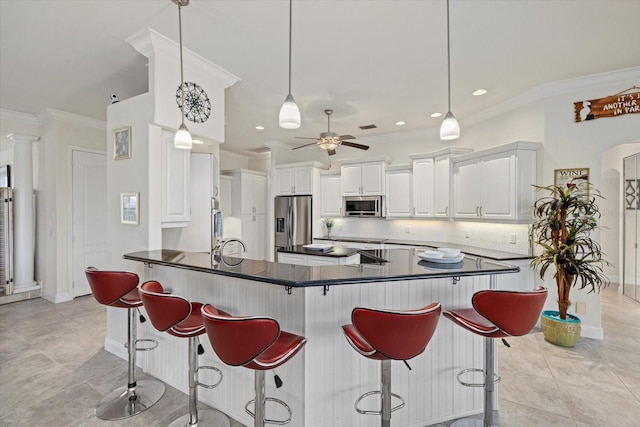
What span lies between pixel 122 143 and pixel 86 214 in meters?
2.75

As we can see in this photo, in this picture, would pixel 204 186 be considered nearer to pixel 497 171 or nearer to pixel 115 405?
pixel 115 405

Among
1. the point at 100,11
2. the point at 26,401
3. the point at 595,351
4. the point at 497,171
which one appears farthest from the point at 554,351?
the point at 100,11

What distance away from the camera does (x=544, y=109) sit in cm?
353

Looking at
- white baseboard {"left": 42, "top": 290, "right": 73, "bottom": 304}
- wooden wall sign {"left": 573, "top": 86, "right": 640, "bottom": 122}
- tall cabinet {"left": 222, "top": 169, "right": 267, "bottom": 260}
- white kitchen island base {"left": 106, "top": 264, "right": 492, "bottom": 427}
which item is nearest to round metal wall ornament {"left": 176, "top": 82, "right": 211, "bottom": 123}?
white kitchen island base {"left": 106, "top": 264, "right": 492, "bottom": 427}

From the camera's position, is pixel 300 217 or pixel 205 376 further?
pixel 300 217

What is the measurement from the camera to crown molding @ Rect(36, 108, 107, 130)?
4312 mm

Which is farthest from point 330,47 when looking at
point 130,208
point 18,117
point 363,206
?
point 18,117

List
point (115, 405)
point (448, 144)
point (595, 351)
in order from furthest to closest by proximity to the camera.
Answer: point (448, 144)
point (595, 351)
point (115, 405)

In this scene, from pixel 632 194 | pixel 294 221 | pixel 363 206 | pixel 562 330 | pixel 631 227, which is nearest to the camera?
pixel 562 330

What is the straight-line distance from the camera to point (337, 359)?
183 centimetres

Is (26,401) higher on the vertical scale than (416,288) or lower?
lower

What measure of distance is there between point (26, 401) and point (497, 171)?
16.8 feet

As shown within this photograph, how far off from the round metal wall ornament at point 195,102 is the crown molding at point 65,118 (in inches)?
114

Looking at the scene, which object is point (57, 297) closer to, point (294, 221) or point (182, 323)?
point (294, 221)
